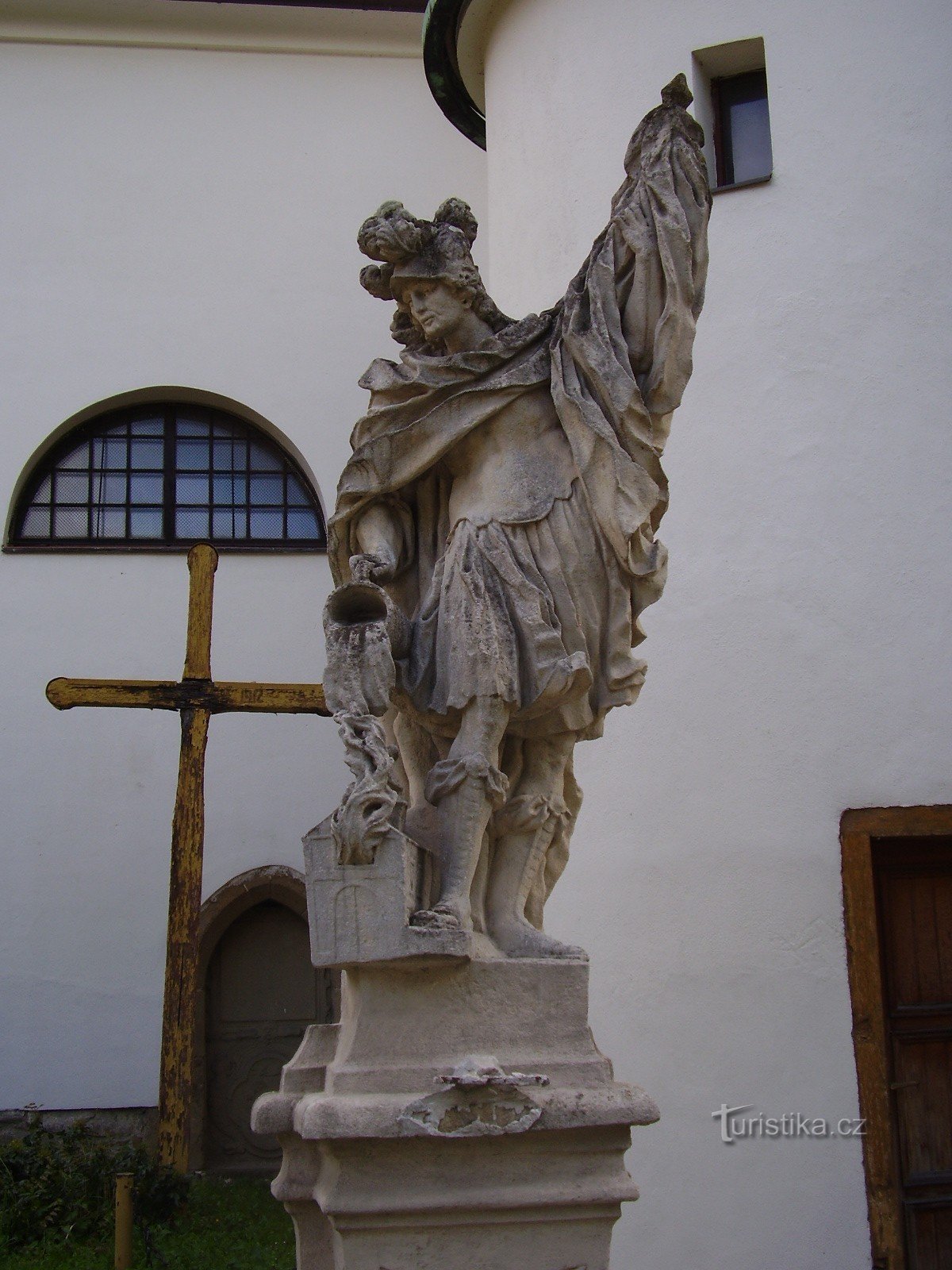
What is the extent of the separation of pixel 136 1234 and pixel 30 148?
7.11 m

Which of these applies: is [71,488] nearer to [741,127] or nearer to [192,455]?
[192,455]

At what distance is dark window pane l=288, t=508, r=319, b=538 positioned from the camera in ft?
35.5

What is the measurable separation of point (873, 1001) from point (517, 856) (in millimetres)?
3489

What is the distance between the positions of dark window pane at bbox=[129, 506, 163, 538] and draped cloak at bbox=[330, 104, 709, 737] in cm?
648

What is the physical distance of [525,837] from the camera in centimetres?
407

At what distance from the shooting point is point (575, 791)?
433cm

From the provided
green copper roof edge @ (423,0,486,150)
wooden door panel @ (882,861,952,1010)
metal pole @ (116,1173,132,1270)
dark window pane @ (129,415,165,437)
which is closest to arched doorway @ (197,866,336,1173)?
metal pole @ (116,1173,132,1270)

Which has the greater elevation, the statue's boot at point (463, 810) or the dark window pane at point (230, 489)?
the dark window pane at point (230, 489)

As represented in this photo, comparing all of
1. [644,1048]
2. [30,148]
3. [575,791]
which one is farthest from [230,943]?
[575,791]

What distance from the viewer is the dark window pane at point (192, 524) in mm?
10727

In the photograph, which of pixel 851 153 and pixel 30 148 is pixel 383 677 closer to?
pixel 851 153

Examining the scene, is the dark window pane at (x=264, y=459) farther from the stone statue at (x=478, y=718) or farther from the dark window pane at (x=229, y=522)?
the stone statue at (x=478, y=718)

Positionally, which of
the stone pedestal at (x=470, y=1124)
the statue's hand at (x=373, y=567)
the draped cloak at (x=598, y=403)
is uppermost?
the draped cloak at (x=598, y=403)

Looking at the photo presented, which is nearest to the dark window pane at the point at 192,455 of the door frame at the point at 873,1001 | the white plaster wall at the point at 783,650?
the white plaster wall at the point at 783,650
